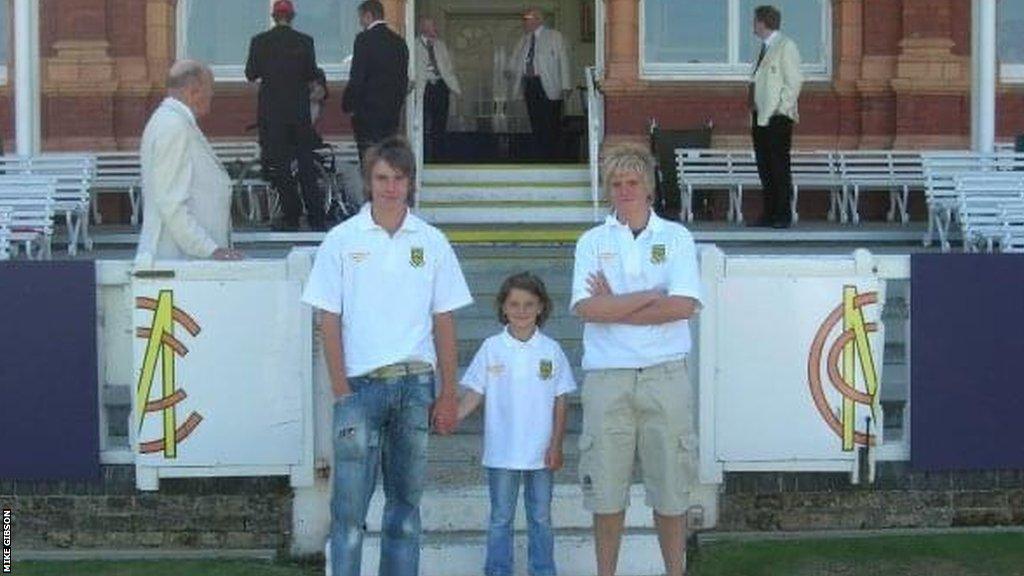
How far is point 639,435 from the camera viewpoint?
24.2ft

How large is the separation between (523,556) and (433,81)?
9.53 metres

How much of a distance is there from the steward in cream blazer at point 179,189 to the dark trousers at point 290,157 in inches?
188

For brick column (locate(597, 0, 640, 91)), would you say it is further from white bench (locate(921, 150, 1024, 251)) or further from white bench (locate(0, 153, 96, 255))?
white bench (locate(0, 153, 96, 255))

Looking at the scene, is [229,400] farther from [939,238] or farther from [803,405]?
[939,238]

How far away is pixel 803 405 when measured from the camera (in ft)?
28.0

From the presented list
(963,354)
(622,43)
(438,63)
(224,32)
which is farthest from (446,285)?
(438,63)

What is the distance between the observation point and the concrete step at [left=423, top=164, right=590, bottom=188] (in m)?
15.6

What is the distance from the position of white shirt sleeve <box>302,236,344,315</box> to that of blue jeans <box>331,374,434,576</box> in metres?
0.30

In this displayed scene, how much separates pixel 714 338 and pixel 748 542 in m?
0.94

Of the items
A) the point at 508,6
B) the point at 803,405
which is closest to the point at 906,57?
the point at 508,6

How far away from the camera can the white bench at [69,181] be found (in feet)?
43.8

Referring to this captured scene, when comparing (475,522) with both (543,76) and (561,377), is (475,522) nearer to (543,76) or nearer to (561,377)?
(561,377)

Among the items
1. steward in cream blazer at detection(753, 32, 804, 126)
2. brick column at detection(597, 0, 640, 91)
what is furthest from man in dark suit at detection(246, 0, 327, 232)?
brick column at detection(597, 0, 640, 91)

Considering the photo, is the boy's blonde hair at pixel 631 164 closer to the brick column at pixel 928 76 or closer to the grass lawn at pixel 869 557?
the grass lawn at pixel 869 557
